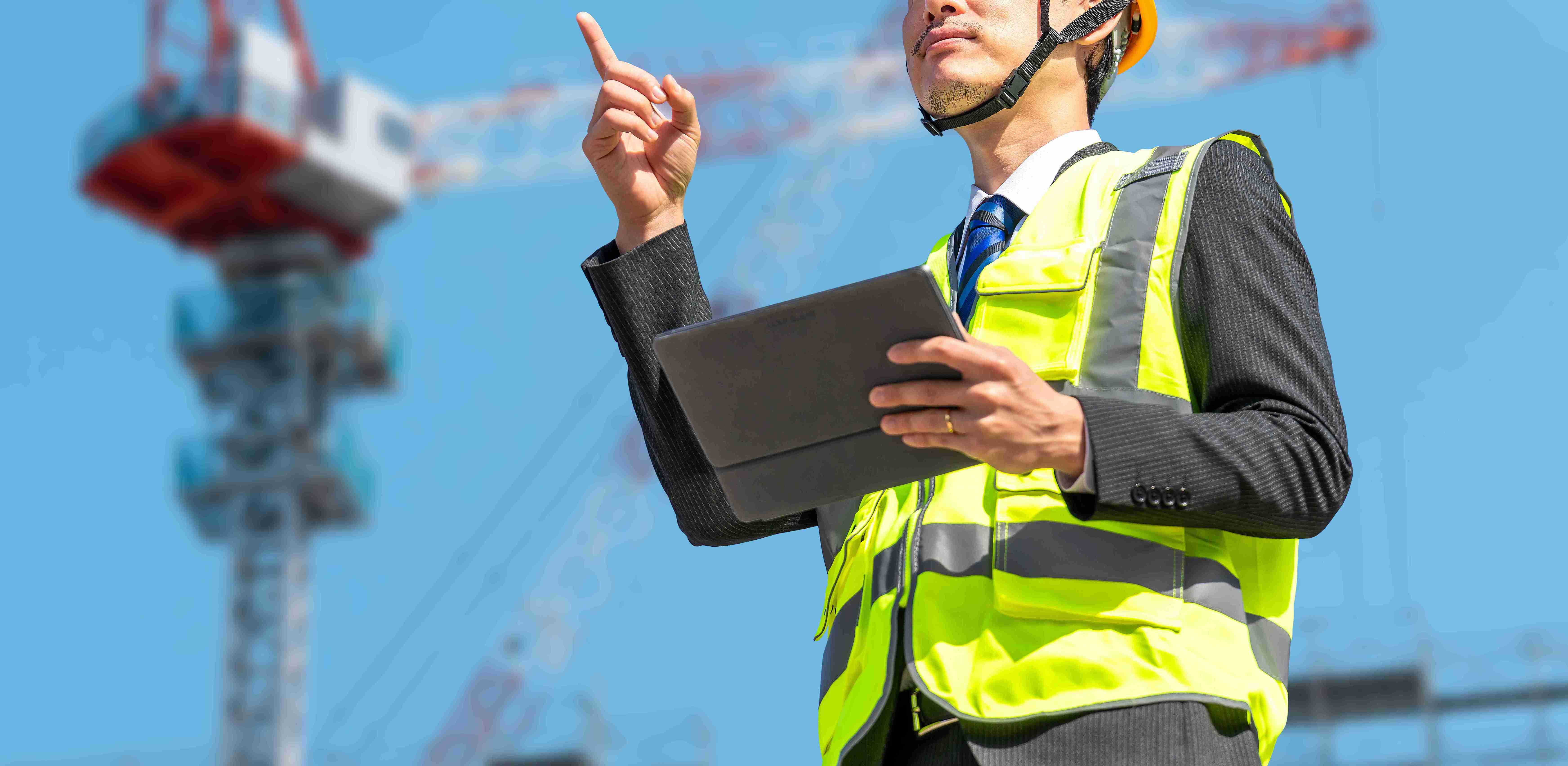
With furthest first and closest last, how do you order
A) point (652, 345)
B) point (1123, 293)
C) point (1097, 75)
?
point (1097, 75), point (652, 345), point (1123, 293)

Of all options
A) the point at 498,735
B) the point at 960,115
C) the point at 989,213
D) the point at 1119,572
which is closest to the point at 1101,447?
the point at 1119,572

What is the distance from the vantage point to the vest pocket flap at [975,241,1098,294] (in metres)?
2.96

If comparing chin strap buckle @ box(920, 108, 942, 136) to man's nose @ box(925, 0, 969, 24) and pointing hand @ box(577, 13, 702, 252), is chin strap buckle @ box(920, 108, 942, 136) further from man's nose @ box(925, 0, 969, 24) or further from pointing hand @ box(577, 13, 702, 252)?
pointing hand @ box(577, 13, 702, 252)

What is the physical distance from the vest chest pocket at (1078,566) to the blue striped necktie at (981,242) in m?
0.53

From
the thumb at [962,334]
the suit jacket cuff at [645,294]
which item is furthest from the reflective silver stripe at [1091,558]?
the suit jacket cuff at [645,294]

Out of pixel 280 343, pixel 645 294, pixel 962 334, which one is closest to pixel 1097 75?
pixel 645 294

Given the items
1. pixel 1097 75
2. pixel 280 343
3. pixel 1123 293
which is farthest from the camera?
pixel 280 343

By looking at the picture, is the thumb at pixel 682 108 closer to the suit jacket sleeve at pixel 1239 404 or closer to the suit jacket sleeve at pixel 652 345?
the suit jacket sleeve at pixel 652 345

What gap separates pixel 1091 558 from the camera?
8.94 ft

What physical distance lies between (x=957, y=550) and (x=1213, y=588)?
0.41 m

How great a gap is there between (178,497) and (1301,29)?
4801cm

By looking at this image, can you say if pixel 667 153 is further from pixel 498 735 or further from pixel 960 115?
pixel 498 735

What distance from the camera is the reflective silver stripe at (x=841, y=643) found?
3.00 metres

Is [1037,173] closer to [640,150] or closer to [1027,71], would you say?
[1027,71]
